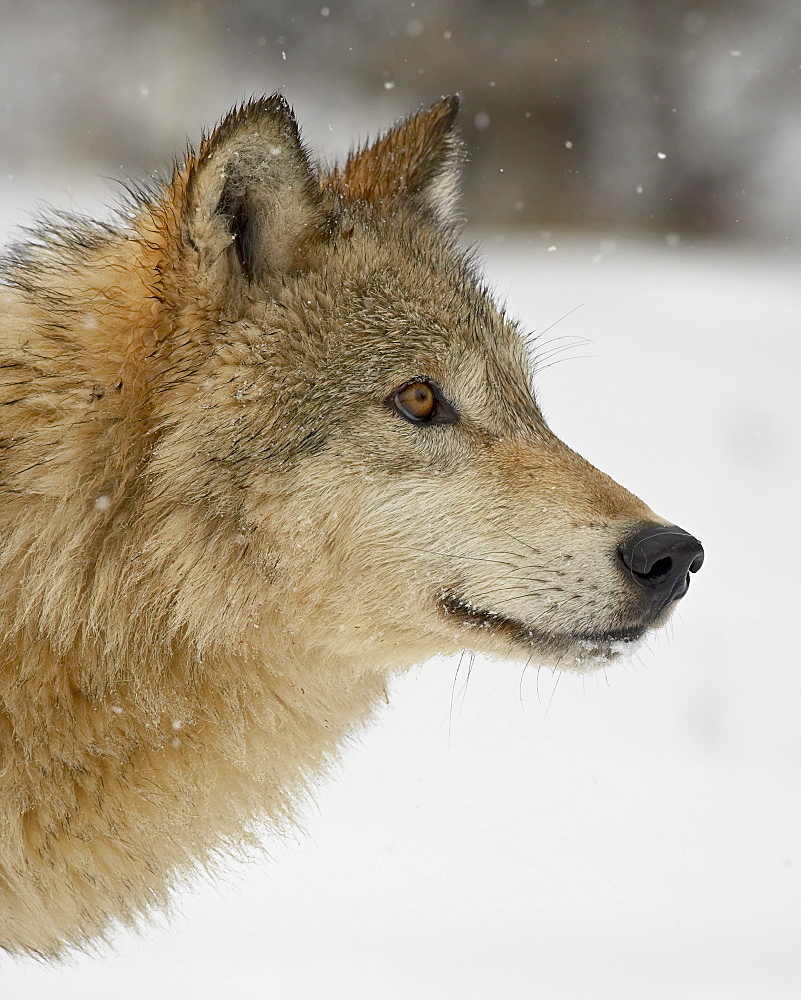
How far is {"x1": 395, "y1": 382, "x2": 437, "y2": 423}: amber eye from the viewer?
2.82m

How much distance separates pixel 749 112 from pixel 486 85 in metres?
3.82

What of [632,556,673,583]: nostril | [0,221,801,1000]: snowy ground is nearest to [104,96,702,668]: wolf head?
[632,556,673,583]: nostril

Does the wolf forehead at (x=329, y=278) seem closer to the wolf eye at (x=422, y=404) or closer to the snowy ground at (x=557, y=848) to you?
the wolf eye at (x=422, y=404)

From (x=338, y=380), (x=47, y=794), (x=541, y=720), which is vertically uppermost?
(x=338, y=380)

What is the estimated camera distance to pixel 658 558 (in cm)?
268

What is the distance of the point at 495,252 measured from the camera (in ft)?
45.8

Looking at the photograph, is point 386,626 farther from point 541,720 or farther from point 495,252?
point 495,252

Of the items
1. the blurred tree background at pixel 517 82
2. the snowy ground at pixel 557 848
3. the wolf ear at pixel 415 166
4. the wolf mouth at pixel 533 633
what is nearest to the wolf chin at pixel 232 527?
the wolf mouth at pixel 533 633

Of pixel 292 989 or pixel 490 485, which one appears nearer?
pixel 490 485

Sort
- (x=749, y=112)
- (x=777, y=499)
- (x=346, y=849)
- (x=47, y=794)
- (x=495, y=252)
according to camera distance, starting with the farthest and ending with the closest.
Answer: (x=749, y=112) → (x=495, y=252) → (x=777, y=499) → (x=346, y=849) → (x=47, y=794)

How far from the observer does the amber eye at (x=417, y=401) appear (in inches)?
111

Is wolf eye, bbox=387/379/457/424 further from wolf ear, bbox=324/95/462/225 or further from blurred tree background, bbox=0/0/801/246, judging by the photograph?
blurred tree background, bbox=0/0/801/246

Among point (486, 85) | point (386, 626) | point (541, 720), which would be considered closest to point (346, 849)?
point (541, 720)

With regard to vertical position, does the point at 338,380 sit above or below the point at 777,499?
below
